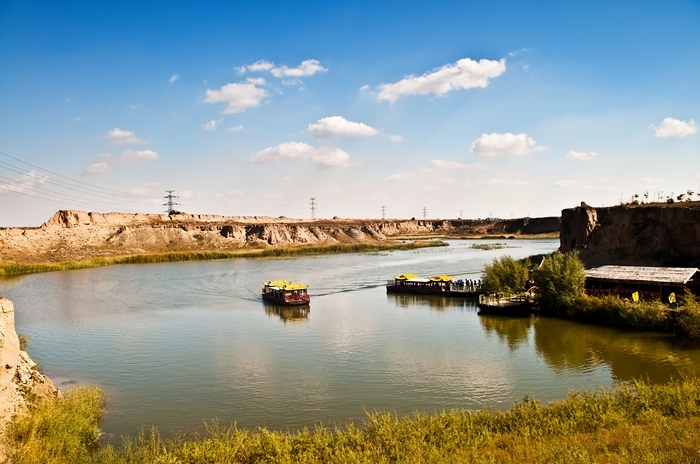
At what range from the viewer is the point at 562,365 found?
82.3 ft

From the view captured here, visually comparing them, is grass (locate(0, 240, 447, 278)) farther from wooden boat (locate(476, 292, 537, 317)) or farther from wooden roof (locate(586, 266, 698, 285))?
wooden roof (locate(586, 266, 698, 285))

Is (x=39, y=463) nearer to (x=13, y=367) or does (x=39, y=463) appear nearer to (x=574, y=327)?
(x=13, y=367)

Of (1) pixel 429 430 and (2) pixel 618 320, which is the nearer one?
(1) pixel 429 430

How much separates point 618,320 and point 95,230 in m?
100

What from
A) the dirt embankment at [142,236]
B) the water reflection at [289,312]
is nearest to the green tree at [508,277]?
the water reflection at [289,312]

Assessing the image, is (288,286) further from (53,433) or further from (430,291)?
(53,433)

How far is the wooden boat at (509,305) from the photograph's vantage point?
3741cm

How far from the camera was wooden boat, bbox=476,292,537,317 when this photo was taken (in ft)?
123

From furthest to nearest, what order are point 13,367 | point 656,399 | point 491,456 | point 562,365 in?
point 562,365 → point 13,367 → point 656,399 → point 491,456

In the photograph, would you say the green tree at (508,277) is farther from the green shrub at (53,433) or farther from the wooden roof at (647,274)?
the green shrub at (53,433)

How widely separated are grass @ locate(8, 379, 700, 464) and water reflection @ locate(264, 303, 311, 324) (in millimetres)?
22393

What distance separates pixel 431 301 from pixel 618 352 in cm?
2103

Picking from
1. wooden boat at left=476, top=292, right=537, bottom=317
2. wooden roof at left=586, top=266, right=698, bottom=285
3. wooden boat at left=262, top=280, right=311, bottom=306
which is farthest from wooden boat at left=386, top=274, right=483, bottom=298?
wooden roof at left=586, top=266, right=698, bottom=285

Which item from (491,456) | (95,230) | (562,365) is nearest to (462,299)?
(562,365)
